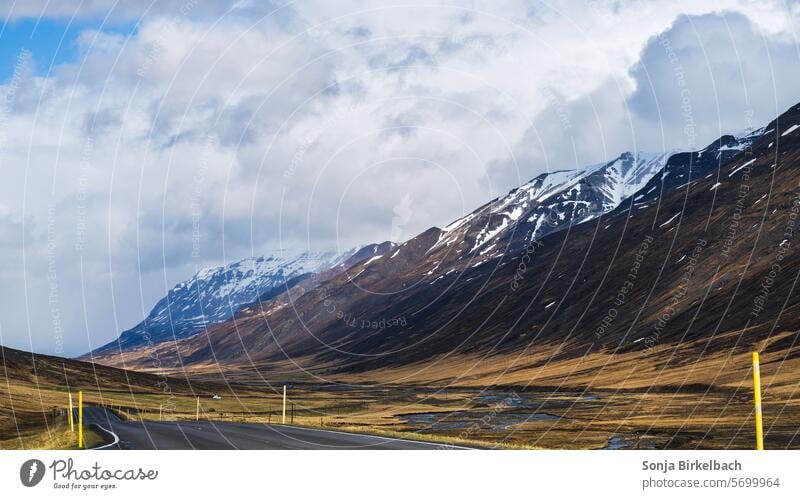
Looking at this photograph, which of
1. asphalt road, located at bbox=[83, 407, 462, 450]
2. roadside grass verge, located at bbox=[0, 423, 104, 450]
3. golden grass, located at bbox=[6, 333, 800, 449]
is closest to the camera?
asphalt road, located at bbox=[83, 407, 462, 450]

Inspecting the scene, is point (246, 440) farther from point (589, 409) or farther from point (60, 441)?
point (589, 409)

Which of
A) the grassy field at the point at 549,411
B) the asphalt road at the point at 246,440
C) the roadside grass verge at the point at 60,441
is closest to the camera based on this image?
the asphalt road at the point at 246,440

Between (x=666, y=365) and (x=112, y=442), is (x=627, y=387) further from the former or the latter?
(x=112, y=442)

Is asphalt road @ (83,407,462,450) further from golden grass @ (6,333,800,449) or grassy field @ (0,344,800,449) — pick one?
golden grass @ (6,333,800,449)

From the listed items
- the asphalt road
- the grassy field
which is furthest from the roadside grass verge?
the asphalt road

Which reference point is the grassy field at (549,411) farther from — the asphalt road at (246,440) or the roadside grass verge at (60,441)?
the asphalt road at (246,440)

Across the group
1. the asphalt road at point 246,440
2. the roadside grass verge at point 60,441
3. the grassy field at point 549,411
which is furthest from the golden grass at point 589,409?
the roadside grass verge at point 60,441

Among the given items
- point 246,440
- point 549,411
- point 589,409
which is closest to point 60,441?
point 246,440

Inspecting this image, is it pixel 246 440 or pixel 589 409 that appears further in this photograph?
pixel 589 409

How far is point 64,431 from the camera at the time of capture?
59.2m

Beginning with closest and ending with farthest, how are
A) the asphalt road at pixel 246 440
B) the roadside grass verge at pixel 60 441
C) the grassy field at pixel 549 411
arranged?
the asphalt road at pixel 246 440, the roadside grass verge at pixel 60 441, the grassy field at pixel 549 411
